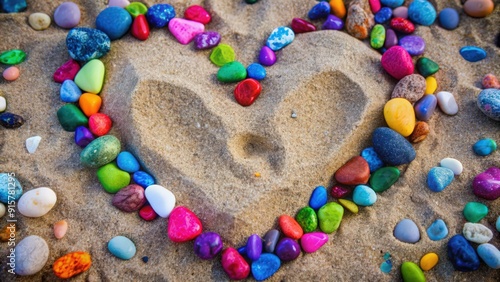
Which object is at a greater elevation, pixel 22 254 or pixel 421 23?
pixel 421 23

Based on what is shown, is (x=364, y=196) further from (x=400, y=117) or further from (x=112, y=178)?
(x=112, y=178)

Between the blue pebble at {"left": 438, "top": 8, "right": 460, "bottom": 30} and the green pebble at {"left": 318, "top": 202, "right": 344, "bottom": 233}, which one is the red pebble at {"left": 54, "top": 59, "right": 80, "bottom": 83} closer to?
the green pebble at {"left": 318, "top": 202, "right": 344, "bottom": 233}

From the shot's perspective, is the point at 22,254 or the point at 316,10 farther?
the point at 316,10

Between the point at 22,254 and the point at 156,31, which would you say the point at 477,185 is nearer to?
the point at 156,31

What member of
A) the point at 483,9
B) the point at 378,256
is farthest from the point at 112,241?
the point at 483,9

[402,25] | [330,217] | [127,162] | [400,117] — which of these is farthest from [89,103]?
[402,25]

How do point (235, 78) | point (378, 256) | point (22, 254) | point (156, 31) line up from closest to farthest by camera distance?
point (22, 254) < point (378, 256) < point (235, 78) < point (156, 31)

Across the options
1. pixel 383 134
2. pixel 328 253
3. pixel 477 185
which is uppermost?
pixel 383 134
